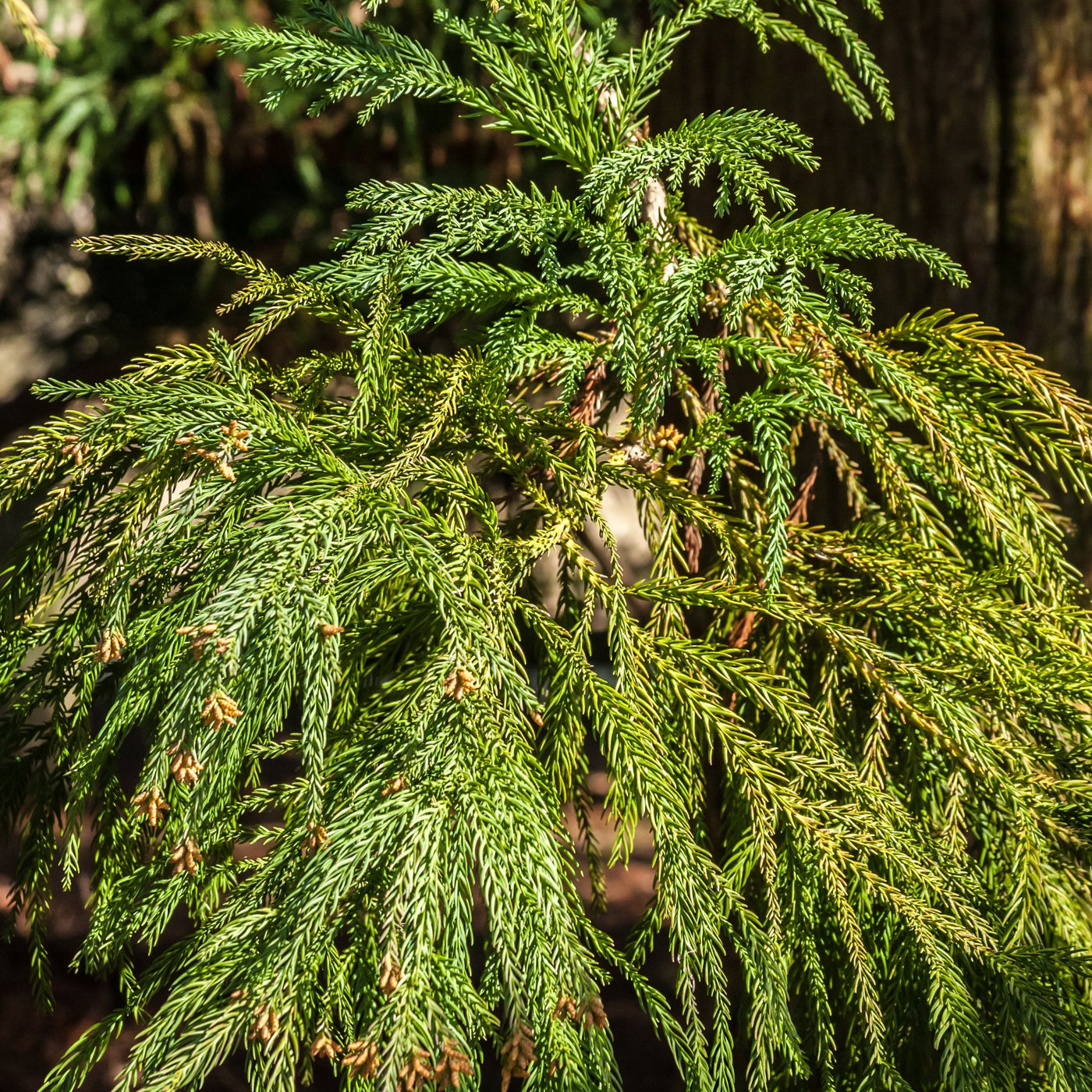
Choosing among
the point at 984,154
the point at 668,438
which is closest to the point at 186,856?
the point at 668,438

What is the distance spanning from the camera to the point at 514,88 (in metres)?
0.93

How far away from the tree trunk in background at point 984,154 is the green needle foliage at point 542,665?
0.50 meters

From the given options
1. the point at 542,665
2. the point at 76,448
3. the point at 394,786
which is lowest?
the point at 542,665

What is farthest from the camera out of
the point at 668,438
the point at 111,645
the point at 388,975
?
the point at 668,438

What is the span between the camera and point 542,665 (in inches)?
38.0

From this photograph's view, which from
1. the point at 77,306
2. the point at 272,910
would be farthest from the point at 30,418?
the point at 272,910

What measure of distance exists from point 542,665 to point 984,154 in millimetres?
1117

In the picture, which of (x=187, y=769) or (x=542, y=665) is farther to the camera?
(x=542, y=665)

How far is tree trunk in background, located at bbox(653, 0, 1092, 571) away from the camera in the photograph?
1.47 metres

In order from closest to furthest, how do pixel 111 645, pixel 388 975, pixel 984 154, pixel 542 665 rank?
pixel 388 975 < pixel 111 645 < pixel 542 665 < pixel 984 154

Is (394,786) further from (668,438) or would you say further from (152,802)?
(668,438)

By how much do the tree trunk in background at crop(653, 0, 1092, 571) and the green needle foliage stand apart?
1.64ft

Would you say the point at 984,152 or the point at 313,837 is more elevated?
the point at 984,152

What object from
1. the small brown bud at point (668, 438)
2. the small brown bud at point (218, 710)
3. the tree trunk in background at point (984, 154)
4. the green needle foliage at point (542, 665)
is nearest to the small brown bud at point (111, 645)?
the green needle foliage at point (542, 665)
